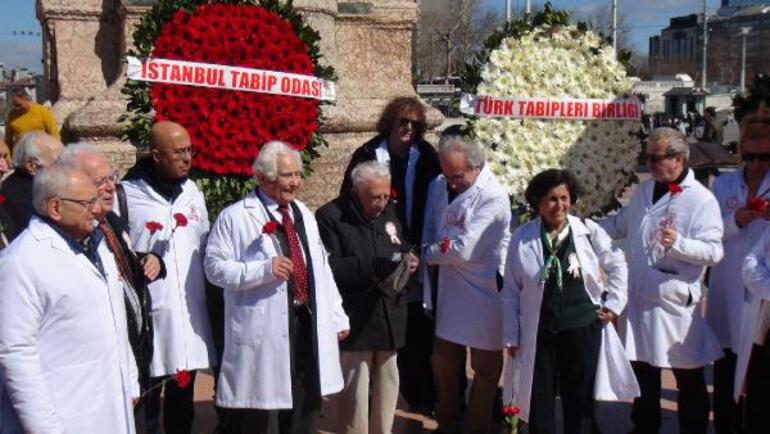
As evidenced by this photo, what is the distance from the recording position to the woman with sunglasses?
5309mm

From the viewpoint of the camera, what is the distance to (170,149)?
15.8 feet

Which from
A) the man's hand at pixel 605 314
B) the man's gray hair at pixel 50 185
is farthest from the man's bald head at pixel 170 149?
the man's hand at pixel 605 314

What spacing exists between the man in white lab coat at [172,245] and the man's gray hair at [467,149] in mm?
1435

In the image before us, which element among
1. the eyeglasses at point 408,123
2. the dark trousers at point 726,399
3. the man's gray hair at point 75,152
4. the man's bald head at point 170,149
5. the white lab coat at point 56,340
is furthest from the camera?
the eyeglasses at point 408,123

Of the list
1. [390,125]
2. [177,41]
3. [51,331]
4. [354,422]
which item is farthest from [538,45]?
[51,331]

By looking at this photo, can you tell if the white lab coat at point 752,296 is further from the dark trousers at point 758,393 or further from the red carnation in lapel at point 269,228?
the red carnation in lapel at point 269,228

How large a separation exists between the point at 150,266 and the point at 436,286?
1728 millimetres

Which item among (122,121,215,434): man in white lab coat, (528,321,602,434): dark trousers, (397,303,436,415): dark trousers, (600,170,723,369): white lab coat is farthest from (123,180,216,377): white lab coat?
(600,170,723,369): white lab coat

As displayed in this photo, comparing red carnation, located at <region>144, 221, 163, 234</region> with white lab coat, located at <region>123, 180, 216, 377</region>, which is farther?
white lab coat, located at <region>123, 180, 216, 377</region>

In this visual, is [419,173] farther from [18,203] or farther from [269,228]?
[18,203]

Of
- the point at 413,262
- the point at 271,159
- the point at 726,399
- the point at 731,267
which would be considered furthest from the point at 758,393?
the point at 271,159

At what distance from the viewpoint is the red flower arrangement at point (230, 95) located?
5273 millimetres

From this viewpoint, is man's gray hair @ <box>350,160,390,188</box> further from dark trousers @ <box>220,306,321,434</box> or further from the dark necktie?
dark trousers @ <box>220,306,321,434</box>

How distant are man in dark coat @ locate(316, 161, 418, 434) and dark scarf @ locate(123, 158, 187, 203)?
2.51 ft
